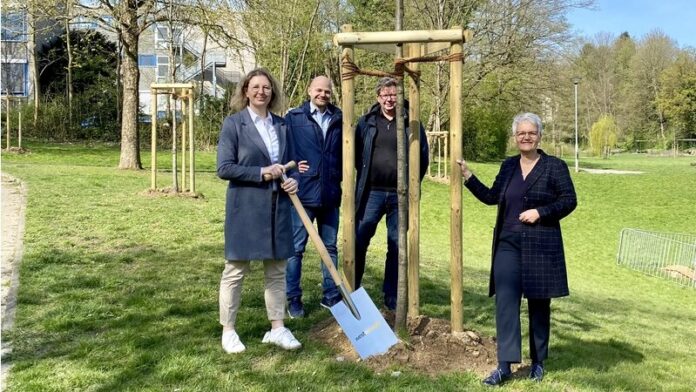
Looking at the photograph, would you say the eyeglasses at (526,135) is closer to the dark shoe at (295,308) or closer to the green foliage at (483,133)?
the dark shoe at (295,308)

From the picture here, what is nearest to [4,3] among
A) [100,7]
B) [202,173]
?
[100,7]

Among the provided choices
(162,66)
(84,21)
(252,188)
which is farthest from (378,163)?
(162,66)

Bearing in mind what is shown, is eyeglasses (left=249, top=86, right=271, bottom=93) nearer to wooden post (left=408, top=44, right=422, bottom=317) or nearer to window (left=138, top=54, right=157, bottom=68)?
wooden post (left=408, top=44, right=422, bottom=317)

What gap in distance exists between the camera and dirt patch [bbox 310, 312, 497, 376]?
3.96m

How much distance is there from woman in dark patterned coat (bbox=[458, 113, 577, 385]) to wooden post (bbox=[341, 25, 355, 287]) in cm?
102

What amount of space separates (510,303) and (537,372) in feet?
1.61

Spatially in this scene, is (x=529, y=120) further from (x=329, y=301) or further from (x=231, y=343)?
(x=231, y=343)

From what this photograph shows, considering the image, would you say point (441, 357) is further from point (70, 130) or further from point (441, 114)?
point (70, 130)

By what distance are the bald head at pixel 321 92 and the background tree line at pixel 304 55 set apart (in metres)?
11.6

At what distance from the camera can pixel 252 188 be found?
3.94m

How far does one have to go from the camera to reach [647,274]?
44.4 feet

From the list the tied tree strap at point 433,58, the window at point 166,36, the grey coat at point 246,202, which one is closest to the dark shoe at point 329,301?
the grey coat at point 246,202

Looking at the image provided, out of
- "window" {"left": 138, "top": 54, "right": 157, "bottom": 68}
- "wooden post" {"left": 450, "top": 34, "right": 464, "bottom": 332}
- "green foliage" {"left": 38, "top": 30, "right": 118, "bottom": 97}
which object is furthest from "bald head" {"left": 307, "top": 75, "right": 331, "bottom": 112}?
"window" {"left": 138, "top": 54, "right": 157, "bottom": 68}

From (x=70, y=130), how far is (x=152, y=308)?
24326mm
